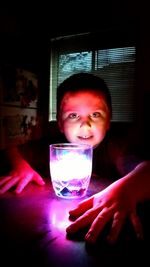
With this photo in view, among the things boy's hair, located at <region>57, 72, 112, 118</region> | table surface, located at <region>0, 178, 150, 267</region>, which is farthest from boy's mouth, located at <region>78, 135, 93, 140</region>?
table surface, located at <region>0, 178, 150, 267</region>

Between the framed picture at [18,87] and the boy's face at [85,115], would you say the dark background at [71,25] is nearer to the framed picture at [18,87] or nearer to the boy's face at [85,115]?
the framed picture at [18,87]

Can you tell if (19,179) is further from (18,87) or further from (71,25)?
(71,25)

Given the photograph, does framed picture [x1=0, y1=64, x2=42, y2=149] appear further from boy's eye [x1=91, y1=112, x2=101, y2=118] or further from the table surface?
the table surface

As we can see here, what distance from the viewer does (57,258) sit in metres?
0.43

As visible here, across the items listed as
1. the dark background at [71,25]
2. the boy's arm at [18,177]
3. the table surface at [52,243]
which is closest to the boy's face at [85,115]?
the boy's arm at [18,177]

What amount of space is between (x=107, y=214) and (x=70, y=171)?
25 centimetres

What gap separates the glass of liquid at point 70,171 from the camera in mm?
773

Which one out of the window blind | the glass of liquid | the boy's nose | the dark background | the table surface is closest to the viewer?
the table surface

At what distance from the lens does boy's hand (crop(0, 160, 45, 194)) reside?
864mm

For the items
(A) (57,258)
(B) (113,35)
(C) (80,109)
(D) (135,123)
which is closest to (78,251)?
(A) (57,258)

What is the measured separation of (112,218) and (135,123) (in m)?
1.40

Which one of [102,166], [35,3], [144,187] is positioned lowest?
[102,166]

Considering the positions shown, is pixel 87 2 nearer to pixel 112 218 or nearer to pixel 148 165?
pixel 148 165

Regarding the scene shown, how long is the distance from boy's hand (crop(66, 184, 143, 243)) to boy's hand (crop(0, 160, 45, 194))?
315 millimetres
